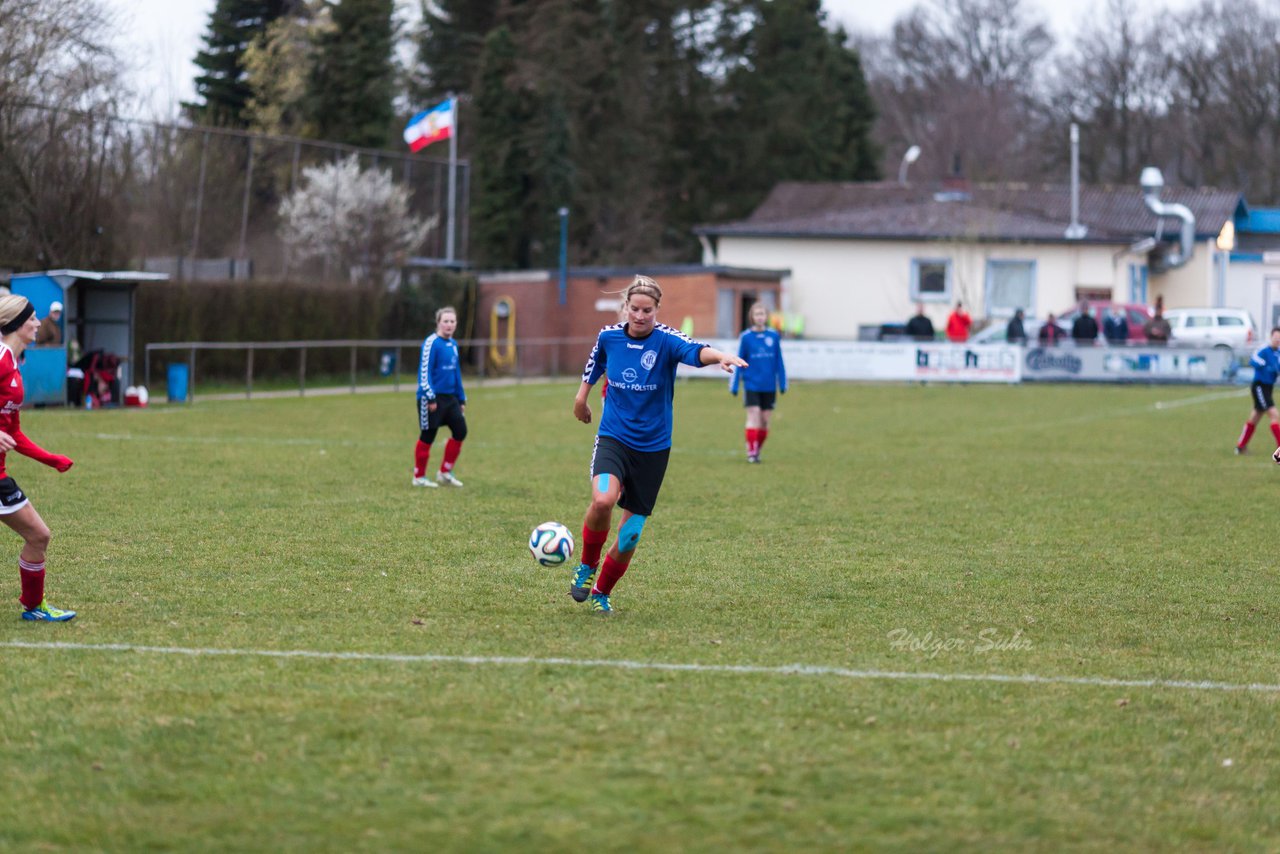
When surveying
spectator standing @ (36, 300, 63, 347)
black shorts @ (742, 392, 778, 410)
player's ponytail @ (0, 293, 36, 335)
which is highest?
spectator standing @ (36, 300, 63, 347)

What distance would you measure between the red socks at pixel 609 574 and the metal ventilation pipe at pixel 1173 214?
152 feet

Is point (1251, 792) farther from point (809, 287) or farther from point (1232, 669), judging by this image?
point (809, 287)

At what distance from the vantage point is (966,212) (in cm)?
5112

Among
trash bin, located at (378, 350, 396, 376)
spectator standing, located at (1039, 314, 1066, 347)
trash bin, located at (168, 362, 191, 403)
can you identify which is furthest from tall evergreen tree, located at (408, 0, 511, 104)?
trash bin, located at (168, 362, 191, 403)

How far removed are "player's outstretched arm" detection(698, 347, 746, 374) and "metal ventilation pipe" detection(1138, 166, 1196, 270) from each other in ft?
152

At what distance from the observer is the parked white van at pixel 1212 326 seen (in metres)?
42.4

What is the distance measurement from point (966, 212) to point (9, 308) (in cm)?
4595

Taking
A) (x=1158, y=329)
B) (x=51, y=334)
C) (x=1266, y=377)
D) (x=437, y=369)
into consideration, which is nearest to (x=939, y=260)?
(x=1158, y=329)

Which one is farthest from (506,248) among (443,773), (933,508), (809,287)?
(443,773)

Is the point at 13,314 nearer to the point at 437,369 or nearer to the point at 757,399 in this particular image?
the point at 437,369

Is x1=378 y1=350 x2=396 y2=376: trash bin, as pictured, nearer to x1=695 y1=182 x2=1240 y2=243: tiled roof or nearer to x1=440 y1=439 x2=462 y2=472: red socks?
x1=695 y1=182 x2=1240 y2=243: tiled roof

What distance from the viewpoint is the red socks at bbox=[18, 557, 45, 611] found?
7.92 meters

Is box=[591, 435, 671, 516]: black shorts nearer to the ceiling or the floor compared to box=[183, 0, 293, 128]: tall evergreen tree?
nearer to the floor

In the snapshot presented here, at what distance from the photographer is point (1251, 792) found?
17.9 ft
